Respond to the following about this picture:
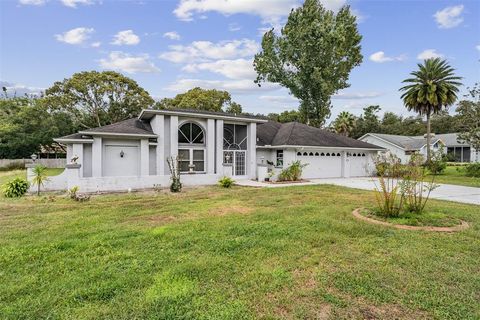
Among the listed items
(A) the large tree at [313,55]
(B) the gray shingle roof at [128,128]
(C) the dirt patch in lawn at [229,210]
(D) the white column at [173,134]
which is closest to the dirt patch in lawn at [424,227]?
(C) the dirt patch in lawn at [229,210]

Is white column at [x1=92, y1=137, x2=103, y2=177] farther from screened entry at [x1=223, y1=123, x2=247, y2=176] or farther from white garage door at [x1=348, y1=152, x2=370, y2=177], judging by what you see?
white garage door at [x1=348, y1=152, x2=370, y2=177]

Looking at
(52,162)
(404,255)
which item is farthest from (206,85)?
(404,255)

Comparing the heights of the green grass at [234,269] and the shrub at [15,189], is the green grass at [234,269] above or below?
below

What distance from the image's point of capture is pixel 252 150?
1880 cm

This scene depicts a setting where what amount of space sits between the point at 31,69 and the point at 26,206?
70.1 ft

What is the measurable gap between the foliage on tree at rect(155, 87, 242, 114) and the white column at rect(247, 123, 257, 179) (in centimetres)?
1687

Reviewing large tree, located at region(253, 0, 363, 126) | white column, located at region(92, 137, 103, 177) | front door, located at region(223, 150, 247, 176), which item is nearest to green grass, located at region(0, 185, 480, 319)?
white column, located at region(92, 137, 103, 177)

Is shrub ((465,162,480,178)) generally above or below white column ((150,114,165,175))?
below

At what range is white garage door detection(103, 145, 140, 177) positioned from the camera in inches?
602

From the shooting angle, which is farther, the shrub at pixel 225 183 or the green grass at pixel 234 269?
the shrub at pixel 225 183

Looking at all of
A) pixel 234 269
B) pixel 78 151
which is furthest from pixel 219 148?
pixel 234 269

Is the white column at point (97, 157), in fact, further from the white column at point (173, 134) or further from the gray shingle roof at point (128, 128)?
the white column at point (173, 134)

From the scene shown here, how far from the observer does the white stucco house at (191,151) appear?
568 inches

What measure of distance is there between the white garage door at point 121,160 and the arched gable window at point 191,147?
2620 mm
